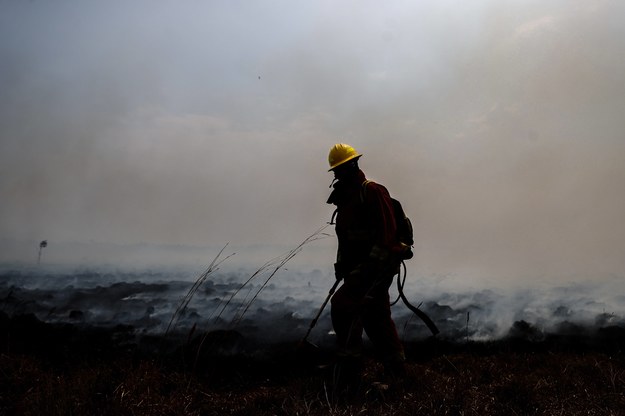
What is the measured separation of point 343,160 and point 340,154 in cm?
7

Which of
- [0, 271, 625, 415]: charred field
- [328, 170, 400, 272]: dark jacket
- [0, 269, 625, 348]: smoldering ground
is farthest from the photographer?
[0, 269, 625, 348]: smoldering ground

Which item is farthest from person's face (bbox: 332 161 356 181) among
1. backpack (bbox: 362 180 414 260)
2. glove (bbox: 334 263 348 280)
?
glove (bbox: 334 263 348 280)

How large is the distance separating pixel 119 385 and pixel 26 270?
6.62 m

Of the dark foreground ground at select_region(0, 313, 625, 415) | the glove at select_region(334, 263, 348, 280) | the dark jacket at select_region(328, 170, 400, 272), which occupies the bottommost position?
the dark foreground ground at select_region(0, 313, 625, 415)

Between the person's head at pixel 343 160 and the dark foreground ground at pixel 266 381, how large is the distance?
1592 millimetres

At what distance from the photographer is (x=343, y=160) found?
4.93m

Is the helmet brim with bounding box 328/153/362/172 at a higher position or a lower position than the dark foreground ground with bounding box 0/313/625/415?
higher

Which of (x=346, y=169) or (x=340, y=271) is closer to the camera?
(x=346, y=169)

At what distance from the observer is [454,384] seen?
4.61 metres

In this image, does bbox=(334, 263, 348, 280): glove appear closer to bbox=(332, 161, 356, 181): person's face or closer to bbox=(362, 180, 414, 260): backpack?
bbox=(362, 180, 414, 260): backpack

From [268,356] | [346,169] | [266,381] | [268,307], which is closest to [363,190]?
[346,169]

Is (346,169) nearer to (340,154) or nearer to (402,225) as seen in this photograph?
(340,154)

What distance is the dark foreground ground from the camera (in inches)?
154

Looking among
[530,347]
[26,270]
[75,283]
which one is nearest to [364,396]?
[530,347]
